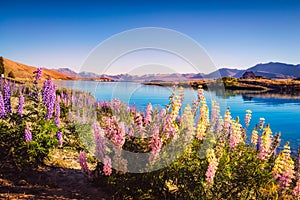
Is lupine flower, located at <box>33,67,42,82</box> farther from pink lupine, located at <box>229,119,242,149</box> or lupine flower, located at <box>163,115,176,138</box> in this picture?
pink lupine, located at <box>229,119,242,149</box>

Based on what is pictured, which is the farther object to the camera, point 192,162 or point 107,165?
point 107,165

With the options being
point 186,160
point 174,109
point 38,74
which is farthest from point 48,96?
point 186,160

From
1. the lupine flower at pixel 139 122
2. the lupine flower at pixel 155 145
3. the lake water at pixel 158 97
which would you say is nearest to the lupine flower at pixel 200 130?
the lupine flower at pixel 155 145

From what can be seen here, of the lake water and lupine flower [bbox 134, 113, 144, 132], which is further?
the lake water

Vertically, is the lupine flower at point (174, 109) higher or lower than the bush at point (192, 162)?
higher

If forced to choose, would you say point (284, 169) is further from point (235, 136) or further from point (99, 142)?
point (99, 142)

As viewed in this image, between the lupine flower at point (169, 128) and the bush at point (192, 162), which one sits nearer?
the bush at point (192, 162)

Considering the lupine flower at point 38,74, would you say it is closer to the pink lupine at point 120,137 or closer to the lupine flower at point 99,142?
the lupine flower at point 99,142

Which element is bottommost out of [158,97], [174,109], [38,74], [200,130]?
[200,130]

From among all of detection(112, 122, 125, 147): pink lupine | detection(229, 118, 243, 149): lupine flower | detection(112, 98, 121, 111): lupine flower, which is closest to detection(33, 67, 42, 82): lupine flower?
detection(112, 98, 121, 111): lupine flower

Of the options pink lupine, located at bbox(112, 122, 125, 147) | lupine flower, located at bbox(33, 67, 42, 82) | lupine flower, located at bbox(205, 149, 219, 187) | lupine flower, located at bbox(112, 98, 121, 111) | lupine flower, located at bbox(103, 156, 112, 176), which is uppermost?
lupine flower, located at bbox(33, 67, 42, 82)

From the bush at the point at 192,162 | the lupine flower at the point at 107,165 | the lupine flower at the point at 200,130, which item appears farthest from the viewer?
the lupine flower at the point at 107,165

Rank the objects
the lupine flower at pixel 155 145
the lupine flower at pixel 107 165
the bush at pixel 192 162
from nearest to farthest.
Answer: the bush at pixel 192 162, the lupine flower at pixel 155 145, the lupine flower at pixel 107 165

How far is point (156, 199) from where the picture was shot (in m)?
4.41
